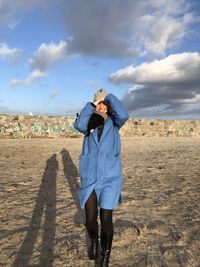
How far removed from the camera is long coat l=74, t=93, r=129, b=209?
4270mm

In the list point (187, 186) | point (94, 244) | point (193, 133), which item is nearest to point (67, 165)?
point (187, 186)

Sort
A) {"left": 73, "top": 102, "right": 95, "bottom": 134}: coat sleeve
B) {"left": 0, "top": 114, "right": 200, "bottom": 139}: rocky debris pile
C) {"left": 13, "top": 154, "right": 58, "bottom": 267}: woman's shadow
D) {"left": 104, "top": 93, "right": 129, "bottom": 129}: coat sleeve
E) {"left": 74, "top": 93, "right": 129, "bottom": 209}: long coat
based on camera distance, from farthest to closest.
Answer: {"left": 0, "top": 114, "right": 200, "bottom": 139}: rocky debris pile, {"left": 13, "top": 154, "right": 58, "bottom": 267}: woman's shadow, {"left": 73, "top": 102, "right": 95, "bottom": 134}: coat sleeve, {"left": 104, "top": 93, "right": 129, "bottom": 129}: coat sleeve, {"left": 74, "top": 93, "right": 129, "bottom": 209}: long coat

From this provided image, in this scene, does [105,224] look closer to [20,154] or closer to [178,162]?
[178,162]

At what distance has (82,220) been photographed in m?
6.32

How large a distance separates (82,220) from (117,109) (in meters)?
2.54

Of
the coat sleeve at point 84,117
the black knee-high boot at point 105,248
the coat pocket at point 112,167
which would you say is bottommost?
the black knee-high boot at point 105,248

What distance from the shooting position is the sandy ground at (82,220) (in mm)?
4785

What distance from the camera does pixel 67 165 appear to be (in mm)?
13312

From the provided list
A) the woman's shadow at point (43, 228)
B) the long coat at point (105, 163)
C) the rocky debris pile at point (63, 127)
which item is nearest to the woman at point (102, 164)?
the long coat at point (105, 163)

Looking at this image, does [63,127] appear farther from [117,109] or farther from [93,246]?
→ [117,109]

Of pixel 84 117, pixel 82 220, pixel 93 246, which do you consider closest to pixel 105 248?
pixel 93 246

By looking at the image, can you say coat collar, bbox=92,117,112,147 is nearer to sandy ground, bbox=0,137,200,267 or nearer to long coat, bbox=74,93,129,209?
long coat, bbox=74,93,129,209

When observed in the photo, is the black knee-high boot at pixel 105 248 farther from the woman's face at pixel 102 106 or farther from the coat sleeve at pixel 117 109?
the woman's face at pixel 102 106

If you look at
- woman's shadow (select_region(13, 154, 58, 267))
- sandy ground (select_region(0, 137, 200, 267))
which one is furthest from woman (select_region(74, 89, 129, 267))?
woman's shadow (select_region(13, 154, 58, 267))
